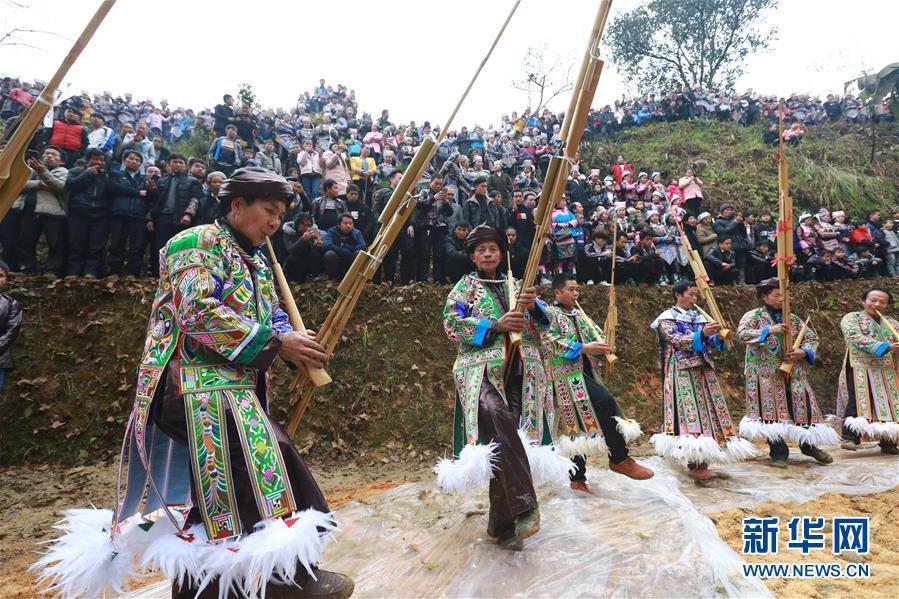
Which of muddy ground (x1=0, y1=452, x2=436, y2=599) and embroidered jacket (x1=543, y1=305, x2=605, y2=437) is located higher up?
embroidered jacket (x1=543, y1=305, x2=605, y2=437)

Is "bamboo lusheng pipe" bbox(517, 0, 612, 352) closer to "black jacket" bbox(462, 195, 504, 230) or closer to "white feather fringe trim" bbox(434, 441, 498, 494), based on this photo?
"white feather fringe trim" bbox(434, 441, 498, 494)

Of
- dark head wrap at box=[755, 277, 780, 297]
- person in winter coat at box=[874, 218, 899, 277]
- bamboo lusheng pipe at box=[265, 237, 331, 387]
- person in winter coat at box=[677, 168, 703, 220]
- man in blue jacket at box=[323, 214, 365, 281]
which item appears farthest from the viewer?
person in winter coat at box=[677, 168, 703, 220]

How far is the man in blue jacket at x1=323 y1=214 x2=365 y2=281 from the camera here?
24.0 ft

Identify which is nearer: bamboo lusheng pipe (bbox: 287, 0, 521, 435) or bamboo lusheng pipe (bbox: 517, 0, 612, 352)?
bamboo lusheng pipe (bbox: 287, 0, 521, 435)

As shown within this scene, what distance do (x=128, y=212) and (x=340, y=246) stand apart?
2.70 m

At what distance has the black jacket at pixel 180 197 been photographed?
677cm

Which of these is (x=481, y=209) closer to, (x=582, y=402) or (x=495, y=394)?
(x=582, y=402)

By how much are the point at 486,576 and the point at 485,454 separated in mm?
666

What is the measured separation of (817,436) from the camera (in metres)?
5.42

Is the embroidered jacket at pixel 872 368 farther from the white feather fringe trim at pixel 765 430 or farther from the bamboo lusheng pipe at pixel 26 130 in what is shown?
the bamboo lusheng pipe at pixel 26 130

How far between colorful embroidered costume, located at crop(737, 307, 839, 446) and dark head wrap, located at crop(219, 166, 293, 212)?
5.47m

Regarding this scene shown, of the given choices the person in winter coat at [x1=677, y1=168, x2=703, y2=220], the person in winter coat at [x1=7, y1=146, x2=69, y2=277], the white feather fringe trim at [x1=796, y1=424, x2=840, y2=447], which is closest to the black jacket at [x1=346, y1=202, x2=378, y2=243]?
the person in winter coat at [x1=7, y1=146, x2=69, y2=277]

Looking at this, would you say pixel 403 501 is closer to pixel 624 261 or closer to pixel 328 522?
pixel 328 522

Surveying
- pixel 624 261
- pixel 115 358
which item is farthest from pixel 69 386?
pixel 624 261
